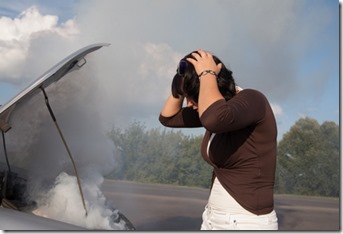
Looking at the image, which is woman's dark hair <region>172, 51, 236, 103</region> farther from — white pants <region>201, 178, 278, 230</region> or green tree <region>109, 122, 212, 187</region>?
green tree <region>109, 122, 212, 187</region>

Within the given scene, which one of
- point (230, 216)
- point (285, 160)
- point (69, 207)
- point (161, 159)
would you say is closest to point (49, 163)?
point (69, 207)

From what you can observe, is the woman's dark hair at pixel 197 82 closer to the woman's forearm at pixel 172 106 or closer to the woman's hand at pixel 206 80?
the woman's hand at pixel 206 80

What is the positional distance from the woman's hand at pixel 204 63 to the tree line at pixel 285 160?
2.37 meters

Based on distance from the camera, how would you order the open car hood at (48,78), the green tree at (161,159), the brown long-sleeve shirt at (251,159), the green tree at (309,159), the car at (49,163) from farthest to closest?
the green tree at (309,159)
the green tree at (161,159)
the car at (49,163)
the open car hood at (48,78)
the brown long-sleeve shirt at (251,159)

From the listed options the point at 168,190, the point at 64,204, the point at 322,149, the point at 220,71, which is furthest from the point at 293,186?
the point at 220,71

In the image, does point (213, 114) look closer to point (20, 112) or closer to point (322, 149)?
point (20, 112)

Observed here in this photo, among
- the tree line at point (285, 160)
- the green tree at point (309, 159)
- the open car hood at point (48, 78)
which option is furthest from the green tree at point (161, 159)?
the green tree at point (309, 159)

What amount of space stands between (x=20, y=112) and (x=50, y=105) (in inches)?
6.4

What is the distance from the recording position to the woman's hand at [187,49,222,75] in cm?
120

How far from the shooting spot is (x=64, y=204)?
1893mm

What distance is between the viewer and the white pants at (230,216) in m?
1.26

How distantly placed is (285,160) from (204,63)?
617cm

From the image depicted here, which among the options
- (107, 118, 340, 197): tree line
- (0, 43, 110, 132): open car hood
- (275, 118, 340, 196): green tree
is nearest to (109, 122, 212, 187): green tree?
(107, 118, 340, 197): tree line

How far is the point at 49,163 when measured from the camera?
1.96 meters
